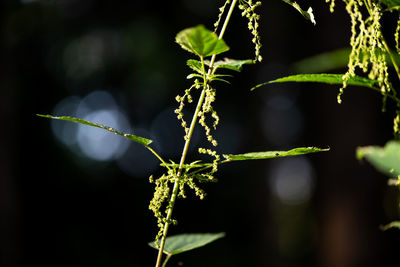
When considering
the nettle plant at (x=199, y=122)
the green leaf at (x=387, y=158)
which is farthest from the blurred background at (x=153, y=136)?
the nettle plant at (x=199, y=122)

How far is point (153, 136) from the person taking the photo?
1492cm

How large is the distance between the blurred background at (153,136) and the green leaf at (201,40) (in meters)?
3.99

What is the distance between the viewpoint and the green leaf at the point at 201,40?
0.57 meters

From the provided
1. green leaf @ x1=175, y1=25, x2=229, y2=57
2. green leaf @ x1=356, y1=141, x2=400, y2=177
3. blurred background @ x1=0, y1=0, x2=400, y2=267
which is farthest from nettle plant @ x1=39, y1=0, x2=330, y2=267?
blurred background @ x1=0, y1=0, x2=400, y2=267

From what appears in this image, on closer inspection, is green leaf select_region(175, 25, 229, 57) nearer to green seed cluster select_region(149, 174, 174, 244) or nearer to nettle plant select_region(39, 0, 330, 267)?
nettle plant select_region(39, 0, 330, 267)

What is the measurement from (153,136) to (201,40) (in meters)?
14.4

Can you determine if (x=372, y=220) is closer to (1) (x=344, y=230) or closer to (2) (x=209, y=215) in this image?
(1) (x=344, y=230)

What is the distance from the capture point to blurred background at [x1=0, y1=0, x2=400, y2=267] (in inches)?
181

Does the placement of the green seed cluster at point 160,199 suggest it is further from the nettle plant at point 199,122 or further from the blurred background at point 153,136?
the blurred background at point 153,136

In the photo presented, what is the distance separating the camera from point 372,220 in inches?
168

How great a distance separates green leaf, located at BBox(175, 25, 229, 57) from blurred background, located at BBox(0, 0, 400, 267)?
3.99 metres

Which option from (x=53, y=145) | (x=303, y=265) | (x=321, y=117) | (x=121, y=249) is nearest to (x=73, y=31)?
(x=53, y=145)

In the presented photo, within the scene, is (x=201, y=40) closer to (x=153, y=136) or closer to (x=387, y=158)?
(x=387, y=158)

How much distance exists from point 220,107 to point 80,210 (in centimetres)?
528
